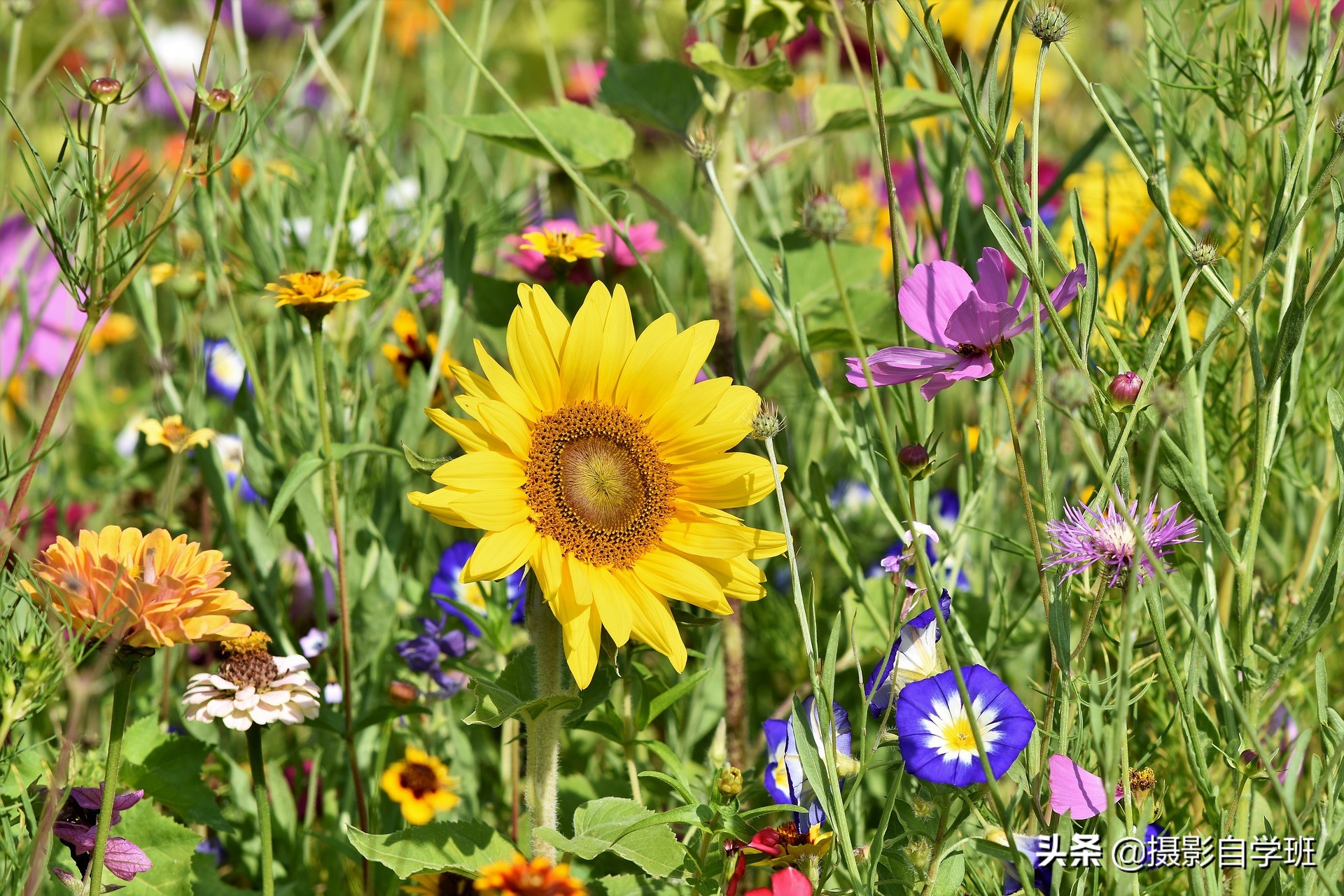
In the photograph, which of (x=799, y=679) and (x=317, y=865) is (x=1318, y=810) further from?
(x=317, y=865)

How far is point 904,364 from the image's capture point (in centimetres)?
72

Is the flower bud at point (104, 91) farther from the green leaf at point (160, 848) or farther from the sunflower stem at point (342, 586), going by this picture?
the green leaf at point (160, 848)

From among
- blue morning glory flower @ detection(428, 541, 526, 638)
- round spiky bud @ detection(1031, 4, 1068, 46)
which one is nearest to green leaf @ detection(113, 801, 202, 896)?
blue morning glory flower @ detection(428, 541, 526, 638)

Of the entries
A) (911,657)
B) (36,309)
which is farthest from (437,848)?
(36,309)

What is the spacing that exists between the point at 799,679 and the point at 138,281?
76 centimetres

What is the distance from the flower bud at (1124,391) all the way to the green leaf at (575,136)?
18.8 inches

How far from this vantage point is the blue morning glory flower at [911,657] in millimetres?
781

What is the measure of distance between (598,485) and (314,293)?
260mm

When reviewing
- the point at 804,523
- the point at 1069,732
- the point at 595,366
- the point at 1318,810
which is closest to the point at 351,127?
the point at 595,366

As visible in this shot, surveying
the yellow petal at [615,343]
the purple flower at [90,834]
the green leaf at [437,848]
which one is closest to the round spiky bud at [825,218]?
the yellow petal at [615,343]

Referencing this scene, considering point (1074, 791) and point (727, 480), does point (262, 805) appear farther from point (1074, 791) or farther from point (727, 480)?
point (1074, 791)

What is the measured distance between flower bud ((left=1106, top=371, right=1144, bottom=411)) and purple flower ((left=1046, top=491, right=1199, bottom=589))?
6 cm

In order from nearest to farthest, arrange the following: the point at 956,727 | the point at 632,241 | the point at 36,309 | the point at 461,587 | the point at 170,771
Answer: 1. the point at 956,727
2. the point at 170,771
3. the point at 632,241
4. the point at 461,587
5. the point at 36,309

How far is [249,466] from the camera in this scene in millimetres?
1038
